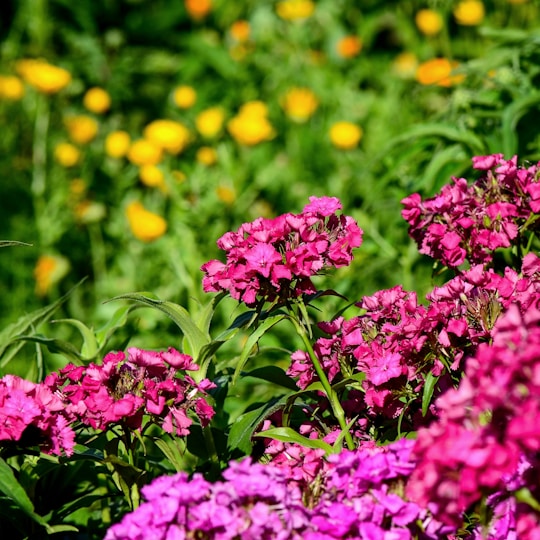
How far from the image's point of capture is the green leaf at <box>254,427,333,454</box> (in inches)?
59.9

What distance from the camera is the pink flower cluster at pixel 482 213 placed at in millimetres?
1667

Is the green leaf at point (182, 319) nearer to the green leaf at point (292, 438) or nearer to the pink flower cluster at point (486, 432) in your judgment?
the green leaf at point (292, 438)

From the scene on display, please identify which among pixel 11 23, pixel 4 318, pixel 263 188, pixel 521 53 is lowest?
pixel 4 318

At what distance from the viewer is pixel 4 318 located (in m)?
3.81

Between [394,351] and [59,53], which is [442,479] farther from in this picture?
[59,53]

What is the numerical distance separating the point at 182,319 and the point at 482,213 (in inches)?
21.6

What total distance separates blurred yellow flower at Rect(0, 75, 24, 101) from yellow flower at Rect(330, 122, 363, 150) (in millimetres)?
Answer: 1473

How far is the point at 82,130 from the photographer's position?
445 centimetres

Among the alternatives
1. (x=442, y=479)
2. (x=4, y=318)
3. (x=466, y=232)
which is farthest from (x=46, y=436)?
(x=4, y=318)

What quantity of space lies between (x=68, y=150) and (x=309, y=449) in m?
3.04

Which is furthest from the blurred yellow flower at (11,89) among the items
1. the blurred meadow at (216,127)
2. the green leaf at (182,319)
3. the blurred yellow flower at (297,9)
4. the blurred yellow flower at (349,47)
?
the green leaf at (182,319)

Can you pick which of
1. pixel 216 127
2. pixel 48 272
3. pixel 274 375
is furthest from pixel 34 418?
pixel 216 127

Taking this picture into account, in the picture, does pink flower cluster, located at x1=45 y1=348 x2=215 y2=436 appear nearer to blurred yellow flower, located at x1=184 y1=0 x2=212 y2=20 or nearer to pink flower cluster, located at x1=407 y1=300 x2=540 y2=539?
pink flower cluster, located at x1=407 y1=300 x2=540 y2=539

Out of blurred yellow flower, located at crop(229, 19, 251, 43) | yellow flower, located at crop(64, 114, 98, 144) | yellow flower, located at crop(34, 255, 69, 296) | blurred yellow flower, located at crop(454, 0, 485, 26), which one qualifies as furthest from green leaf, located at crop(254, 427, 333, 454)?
blurred yellow flower, located at crop(229, 19, 251, 43)
